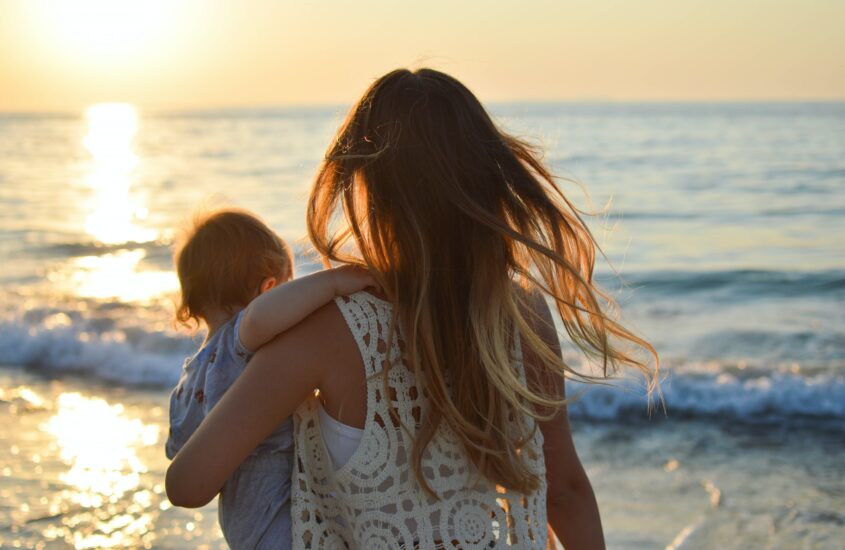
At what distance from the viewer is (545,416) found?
1.78 meters

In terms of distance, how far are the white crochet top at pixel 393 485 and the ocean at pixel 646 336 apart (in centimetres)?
32

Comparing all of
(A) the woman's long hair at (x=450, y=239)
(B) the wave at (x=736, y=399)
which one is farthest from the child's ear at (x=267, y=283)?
(B) the wave at (x=736, y=399)

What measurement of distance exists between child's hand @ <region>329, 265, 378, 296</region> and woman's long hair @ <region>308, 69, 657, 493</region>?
1.0 inches

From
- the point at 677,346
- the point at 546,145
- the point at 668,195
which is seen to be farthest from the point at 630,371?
the point at 668,195

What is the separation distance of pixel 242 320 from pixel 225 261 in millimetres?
546

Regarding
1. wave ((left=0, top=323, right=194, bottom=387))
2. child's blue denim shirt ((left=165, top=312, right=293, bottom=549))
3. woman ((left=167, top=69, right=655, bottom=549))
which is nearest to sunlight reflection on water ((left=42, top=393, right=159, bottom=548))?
wave ((left=0, top=323, right=194, bottom=387))

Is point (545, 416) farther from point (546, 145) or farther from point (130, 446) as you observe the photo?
point (130, 446)

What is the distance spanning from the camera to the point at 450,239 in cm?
168

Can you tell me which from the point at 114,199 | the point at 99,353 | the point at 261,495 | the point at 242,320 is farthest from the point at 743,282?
the point at 114,199

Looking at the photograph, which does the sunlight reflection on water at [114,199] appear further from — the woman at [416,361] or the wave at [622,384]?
the woman at [416,361]

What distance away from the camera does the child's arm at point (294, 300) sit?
5.25 feet

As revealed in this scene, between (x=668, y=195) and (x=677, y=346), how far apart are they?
10.1 m

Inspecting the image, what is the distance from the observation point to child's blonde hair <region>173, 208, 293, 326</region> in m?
2.21

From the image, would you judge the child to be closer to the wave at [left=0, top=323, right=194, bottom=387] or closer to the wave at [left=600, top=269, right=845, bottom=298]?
the wave at [left=0, top=323, right=194, bottom=387]
